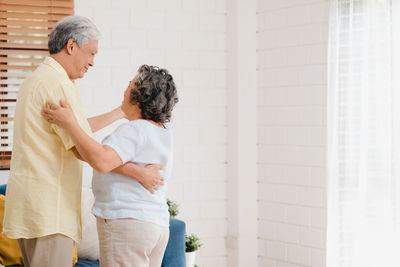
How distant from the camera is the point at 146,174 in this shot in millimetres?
2166

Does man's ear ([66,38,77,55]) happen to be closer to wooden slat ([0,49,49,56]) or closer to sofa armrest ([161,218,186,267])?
sofa armrest ([161,218,186,267])

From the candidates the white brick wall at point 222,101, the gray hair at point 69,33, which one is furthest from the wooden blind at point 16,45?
the gray hair at point 69,33

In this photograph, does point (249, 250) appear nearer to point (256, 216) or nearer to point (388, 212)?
point (256, 216)

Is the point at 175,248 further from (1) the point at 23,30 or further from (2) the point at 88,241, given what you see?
(1) the point at 23,30

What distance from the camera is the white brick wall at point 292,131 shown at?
3.90 m

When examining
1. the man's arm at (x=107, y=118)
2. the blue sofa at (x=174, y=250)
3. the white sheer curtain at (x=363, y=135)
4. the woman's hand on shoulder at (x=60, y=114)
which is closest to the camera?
the woman's hand on shoulder at (x=60, y=114)

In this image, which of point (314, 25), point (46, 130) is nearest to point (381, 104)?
point (314, 25)

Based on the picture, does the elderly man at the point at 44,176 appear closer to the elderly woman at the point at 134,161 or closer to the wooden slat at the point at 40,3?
the elderly woman at the point at 134,161

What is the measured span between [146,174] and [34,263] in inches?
20.6

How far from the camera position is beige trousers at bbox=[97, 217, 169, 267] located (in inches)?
83.7

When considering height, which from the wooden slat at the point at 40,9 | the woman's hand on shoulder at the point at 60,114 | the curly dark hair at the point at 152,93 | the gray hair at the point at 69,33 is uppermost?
the wooden slat at the point at 40,9

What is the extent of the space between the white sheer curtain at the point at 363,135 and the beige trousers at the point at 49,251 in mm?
2083

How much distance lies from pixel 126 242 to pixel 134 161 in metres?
0.31

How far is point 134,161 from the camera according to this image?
86.6 inches
